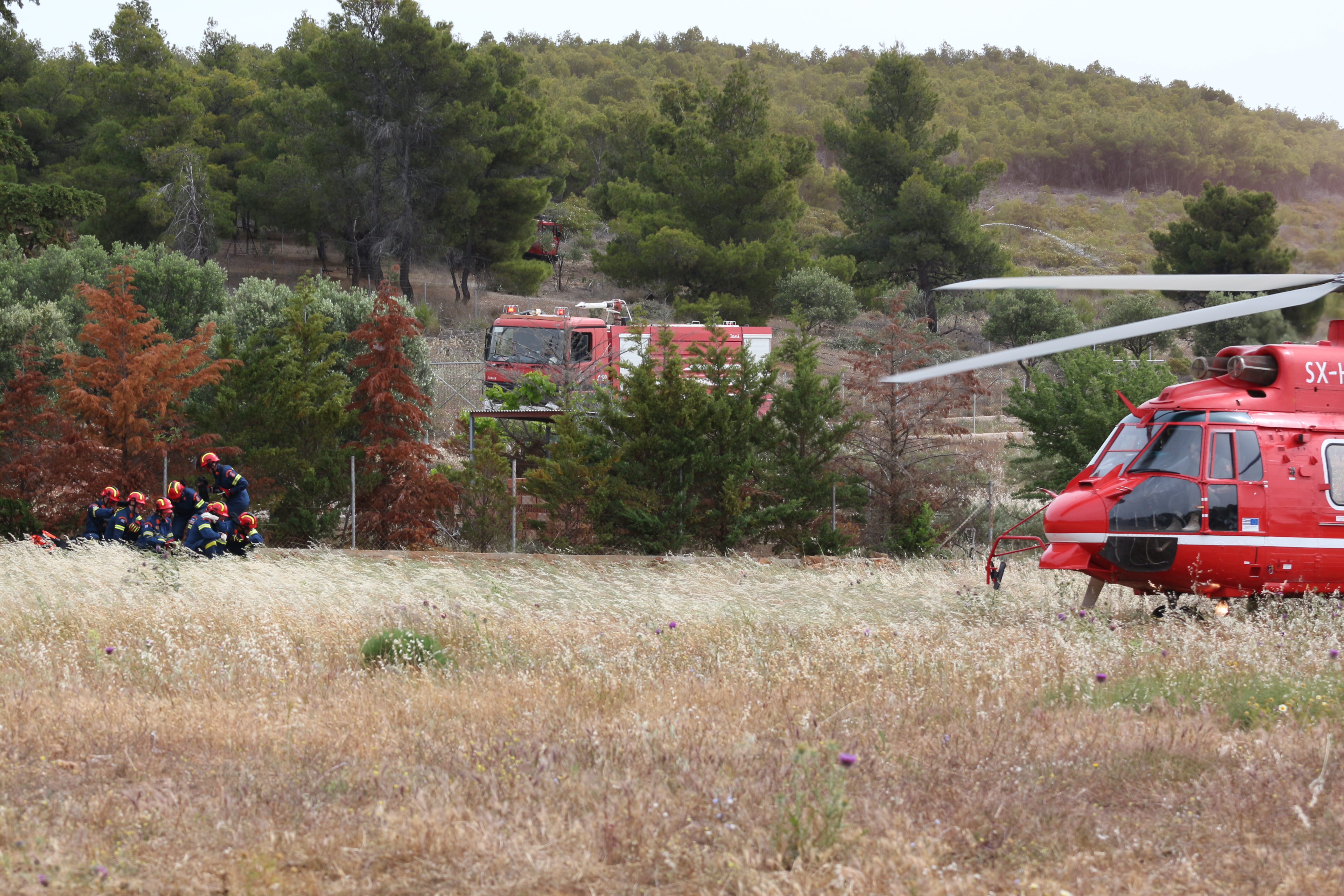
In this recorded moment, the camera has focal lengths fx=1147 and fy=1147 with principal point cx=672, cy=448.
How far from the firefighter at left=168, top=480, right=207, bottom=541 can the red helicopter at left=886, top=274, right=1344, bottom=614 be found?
9.06 meters

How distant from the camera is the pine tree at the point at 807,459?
18.0m

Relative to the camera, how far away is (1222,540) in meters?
9.72

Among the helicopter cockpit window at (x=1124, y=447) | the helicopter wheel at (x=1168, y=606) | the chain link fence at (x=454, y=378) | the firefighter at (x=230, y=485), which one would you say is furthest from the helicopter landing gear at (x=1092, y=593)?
the chain link fence at (x=454, y=378)

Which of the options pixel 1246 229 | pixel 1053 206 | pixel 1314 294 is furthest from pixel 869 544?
pixel 1053 206

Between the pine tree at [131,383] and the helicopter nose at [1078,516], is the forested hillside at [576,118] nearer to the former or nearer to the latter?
the pine tree at [131,383]

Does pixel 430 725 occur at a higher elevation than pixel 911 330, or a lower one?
lower

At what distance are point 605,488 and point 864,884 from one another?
12921 mm

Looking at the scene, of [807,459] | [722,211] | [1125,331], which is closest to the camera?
[1125,331]

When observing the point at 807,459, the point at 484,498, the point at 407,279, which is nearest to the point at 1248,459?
the point at 807,459

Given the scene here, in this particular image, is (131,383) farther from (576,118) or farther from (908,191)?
(576,118)

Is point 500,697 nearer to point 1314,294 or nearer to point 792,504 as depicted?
point 1314,294

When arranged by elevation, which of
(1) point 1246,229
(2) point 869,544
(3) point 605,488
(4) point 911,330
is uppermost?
(1) point 1246,229

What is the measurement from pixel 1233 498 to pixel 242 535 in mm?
10098

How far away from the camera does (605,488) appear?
16.8m
